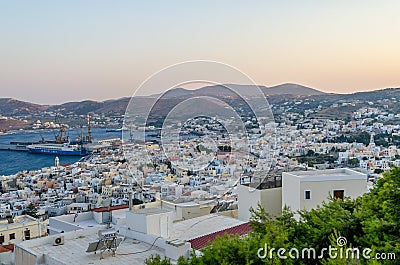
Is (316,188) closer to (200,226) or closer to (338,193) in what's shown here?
(338,193)

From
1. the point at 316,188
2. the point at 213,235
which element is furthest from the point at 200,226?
the point at 316,188

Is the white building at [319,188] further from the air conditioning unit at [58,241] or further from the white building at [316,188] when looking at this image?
the air conditioning unit at [58,241]

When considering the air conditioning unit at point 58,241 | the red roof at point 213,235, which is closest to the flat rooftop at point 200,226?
the red roof at point 213,235

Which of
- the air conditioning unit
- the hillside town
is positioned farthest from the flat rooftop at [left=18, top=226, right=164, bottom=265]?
the hillside town

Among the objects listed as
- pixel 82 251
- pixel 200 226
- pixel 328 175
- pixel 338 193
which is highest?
pixel 328 175

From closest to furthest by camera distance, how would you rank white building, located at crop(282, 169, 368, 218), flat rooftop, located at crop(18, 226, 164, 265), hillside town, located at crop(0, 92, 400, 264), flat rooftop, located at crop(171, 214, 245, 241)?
flat rooftop, located at crop(18, 226, 164, 265), flat rooftop, located at crop(171, 214, 245, 241), white building, located at crop(282, 169, 368, 218), hillside town, located at crop(0, 92, 400, 264)

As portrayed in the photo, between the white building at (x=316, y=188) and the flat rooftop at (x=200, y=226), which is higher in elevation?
the white building at (x=316, y=188)

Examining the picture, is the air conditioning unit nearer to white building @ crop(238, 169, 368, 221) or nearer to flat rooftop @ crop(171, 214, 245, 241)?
flat rooftop @ crop(171, 214, 245, 241)
